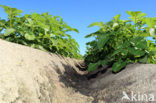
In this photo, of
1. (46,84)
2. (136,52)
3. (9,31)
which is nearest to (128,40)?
(136,52)

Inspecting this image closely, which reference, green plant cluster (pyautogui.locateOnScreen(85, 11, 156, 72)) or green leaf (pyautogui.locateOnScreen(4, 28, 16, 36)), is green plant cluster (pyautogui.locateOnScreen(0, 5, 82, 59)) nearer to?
green leaf (pyautogui.locateOnScreen(4, 28, 16, 36))

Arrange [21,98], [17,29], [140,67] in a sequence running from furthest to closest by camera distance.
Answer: [17,29], [140,67], [21,98]

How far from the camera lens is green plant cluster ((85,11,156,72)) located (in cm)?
234

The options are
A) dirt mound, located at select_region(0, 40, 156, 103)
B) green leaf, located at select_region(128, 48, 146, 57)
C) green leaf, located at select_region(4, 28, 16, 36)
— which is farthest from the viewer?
green leaf, located at select_region(4, 28, 16, 36)

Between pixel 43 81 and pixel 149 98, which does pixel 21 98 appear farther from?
pixel 149 98

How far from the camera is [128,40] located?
2.71 m

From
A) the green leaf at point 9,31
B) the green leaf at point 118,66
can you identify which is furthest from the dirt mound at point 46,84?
the green leaf at point 9,31

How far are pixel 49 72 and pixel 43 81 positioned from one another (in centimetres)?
36

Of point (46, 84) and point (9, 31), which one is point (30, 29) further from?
point (46, 84)

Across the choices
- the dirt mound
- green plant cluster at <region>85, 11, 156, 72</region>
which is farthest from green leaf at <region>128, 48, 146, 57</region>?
the dirt mound

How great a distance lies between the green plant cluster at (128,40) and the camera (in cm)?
234

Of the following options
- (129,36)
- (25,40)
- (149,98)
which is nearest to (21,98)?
(149,98)

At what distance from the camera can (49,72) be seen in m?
2.04

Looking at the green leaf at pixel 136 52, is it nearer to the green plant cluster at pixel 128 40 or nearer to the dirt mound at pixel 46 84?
the green plant cluster at pixel 128 40
